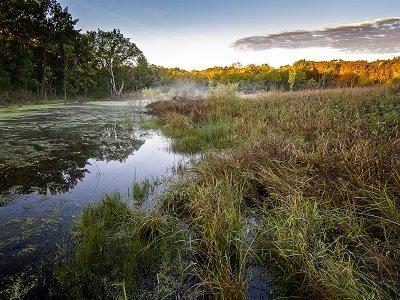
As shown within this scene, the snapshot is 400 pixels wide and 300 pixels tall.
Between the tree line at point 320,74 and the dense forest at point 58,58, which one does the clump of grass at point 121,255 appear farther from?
the tree line at point 320,74

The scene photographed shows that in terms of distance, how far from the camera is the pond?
2.71 metres

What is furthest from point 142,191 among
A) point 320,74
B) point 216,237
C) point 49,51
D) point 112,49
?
point 320,74

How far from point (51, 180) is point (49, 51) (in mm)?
34676

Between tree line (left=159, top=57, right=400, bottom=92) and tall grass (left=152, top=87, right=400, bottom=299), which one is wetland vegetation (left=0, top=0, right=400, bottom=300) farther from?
tree line (left=159, top=57, right=400, bottom=92)

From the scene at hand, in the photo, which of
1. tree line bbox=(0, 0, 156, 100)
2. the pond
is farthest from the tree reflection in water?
tree line bbox=(0, 0, 156, 100)

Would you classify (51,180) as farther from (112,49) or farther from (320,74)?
(320,74)

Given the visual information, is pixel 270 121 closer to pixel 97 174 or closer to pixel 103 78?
pixel 97 174

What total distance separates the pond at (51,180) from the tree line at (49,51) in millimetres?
20560

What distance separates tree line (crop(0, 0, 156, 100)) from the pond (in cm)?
2056

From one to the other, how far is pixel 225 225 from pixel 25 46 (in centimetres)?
3517

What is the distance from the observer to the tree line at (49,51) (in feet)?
98.2

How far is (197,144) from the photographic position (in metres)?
7.44

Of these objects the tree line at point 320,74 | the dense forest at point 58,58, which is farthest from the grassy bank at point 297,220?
the tree line at point 320,74

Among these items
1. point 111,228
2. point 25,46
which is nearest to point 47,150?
point 111,228
